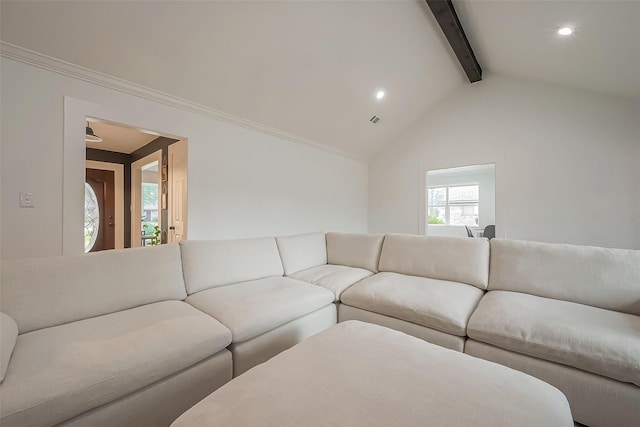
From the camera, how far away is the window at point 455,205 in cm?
702

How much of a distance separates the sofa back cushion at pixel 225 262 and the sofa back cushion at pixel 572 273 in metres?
1.87

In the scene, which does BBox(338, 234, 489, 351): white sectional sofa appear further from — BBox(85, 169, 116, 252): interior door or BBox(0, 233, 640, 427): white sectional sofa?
BBox(85, 169, 116, 252): interior door

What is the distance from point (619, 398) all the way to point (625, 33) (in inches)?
106

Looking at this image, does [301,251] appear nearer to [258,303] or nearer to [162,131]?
[258,303]

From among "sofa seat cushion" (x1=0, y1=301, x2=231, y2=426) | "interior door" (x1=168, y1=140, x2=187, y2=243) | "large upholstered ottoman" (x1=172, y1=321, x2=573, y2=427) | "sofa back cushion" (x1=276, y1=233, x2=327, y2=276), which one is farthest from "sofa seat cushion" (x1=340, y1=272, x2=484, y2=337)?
"interior door" (x1=168, y1=140, x2=187, y2=243)

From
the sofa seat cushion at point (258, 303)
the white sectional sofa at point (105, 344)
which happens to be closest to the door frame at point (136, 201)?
the white sectional sofa at point (105, 344)

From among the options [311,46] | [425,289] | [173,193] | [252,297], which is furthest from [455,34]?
[173,193]

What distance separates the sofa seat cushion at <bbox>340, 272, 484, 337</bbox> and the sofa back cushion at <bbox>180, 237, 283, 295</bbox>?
78 cm

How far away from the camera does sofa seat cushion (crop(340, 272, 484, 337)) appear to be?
5.14ft

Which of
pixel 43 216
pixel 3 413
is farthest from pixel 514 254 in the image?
pixel 43 216

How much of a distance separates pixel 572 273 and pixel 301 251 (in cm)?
214

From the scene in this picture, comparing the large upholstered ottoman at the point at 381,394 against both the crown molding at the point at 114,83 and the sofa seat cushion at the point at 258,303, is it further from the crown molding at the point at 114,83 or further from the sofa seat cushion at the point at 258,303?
the crown molding at the point at 114,83

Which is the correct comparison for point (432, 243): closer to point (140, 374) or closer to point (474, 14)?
point (140, 374)

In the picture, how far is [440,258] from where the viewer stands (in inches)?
86.8
